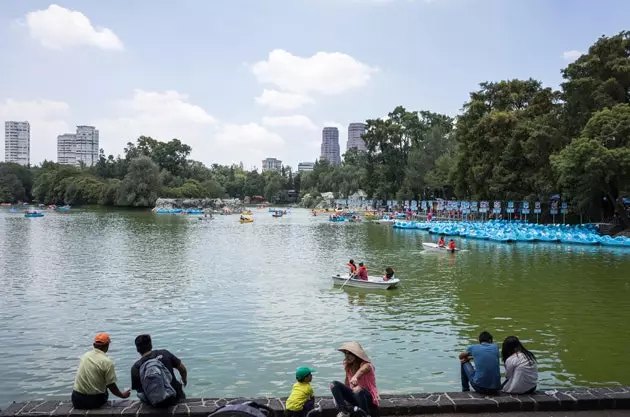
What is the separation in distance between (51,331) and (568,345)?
1464 centimetres

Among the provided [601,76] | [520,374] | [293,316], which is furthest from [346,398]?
[601,76]

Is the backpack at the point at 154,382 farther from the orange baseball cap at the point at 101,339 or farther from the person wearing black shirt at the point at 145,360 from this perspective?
the orange baseball cap at the point at 101,339

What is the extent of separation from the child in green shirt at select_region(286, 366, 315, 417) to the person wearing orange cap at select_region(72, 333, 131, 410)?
2714 mm

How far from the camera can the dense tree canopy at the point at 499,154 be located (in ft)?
142

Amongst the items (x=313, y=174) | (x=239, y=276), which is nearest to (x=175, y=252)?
(x=239, y=276)

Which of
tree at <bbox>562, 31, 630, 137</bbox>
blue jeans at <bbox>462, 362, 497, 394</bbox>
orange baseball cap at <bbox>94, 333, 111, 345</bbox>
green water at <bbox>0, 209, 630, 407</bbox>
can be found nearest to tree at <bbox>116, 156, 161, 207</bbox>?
green water at <bbox>0, 209, 630, 407</bbox>

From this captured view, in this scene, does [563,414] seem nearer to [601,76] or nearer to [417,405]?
[417,405]

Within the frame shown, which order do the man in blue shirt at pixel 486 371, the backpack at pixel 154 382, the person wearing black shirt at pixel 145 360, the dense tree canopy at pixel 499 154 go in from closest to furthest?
the backpack at pixel 154 382
the person wearing black shirt at pixel 145 360
the man in blue shirt at pixel 486 371
the dense tree canopy at pixel 499 154

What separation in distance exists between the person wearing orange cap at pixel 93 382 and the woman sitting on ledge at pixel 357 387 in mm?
3371

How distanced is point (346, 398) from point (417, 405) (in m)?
1.47

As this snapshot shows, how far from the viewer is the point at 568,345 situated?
14.1 m

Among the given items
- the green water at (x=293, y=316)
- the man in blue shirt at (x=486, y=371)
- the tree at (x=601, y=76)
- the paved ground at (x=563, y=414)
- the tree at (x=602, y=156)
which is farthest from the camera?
the tree at (x=601, y=76)

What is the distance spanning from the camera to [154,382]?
745 centimetres

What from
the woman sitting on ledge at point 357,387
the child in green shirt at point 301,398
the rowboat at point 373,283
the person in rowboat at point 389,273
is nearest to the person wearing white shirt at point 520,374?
the woman sitting on ledge at point 357,387
